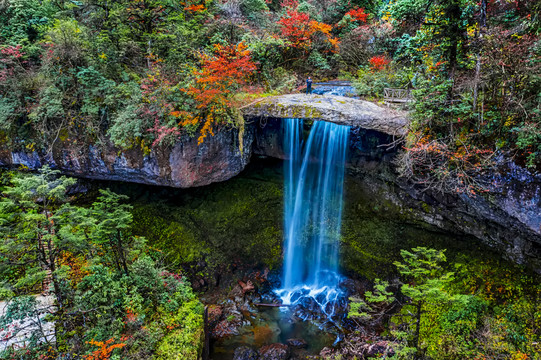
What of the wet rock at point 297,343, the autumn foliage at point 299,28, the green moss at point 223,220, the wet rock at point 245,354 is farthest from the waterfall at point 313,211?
the autumn foliage at point 299,28

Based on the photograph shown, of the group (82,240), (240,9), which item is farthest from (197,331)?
(240,9)

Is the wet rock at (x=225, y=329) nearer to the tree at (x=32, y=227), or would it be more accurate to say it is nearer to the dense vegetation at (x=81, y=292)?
the dense vegetation at (x=81, y=292)

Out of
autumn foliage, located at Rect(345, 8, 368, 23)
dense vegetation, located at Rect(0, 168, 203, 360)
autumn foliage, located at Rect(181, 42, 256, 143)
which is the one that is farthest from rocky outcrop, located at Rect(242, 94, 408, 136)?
autumn foliage, located at Rect(345, 8, 368, 23)

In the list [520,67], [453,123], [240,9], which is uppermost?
[240,9]

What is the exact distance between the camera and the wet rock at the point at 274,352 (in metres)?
7.71

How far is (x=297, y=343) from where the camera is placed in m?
8.36

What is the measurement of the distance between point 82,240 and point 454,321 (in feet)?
30.7

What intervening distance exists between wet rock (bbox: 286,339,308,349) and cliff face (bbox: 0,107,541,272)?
5.32 meters

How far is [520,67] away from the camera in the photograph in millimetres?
5227

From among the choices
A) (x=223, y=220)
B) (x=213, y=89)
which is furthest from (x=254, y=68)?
(x=223, y=220)

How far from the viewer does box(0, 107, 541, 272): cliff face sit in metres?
7.19

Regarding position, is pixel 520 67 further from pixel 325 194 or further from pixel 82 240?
pixel 82 240

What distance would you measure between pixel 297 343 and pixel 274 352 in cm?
92

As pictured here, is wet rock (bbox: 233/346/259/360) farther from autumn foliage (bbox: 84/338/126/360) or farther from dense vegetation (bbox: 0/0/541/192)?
dense vegetation (bbox: 0/0/541/192)
